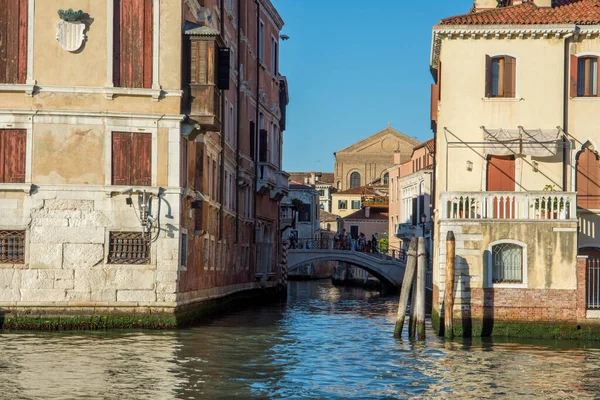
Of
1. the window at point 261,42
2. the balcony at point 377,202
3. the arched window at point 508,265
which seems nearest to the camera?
the arched window at point 508,265

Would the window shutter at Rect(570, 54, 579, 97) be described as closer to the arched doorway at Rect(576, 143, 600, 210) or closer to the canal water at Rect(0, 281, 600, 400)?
the arched doorway at Rect(576, 143, 600, 210)

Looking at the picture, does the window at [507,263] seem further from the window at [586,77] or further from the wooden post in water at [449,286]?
the window at [586,77]

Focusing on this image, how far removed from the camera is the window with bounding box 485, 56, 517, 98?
23.7 metres

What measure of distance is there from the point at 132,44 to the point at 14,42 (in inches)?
93.2

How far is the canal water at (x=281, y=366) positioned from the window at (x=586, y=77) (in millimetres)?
6063

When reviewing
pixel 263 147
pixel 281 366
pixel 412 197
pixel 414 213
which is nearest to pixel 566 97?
pixel 281 366

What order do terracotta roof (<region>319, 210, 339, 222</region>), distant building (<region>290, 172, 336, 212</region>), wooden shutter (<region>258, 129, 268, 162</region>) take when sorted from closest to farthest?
wooden shutter (<region>258, 129, 268, 162</region>), terracotta roof (<region>319, 210, 339, 222</region>), distant building (<region>290, 172, 336, 212</region>)

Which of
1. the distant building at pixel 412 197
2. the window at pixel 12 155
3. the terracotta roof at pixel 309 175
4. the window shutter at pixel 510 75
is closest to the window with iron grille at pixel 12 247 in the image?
the window at pixel 12 155

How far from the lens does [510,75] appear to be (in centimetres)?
2369

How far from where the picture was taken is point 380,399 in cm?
1441

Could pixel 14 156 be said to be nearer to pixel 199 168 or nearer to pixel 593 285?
pixel 199 168

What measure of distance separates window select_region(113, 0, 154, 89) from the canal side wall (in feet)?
24.8

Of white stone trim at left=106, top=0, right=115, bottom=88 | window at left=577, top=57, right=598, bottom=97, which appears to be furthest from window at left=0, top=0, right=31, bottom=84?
window at left=577, top=57, right=598, bottom=97

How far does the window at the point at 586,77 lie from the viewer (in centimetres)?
2375
